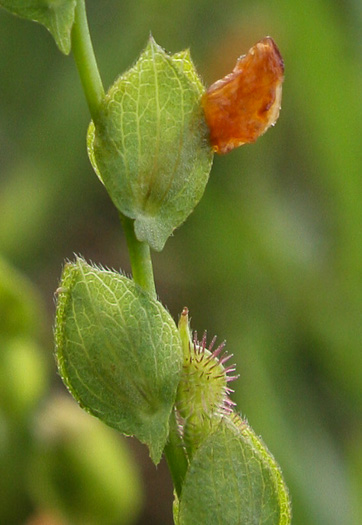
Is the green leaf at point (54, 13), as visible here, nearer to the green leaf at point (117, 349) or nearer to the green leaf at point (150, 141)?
the green leaf at point (150, 141)

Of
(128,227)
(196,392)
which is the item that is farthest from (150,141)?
(196,392)

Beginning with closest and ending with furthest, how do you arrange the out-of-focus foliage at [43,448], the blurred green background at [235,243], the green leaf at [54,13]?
the green leaf at [54,13], the out-of-focus foliage at [43,448], the blurred green background at [235,243]

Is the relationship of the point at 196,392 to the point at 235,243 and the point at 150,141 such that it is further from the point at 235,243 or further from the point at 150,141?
the point at 235,243

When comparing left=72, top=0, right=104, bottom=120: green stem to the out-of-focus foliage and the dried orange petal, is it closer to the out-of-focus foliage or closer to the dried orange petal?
the dried orange petal

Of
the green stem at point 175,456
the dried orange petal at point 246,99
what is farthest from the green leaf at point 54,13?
the green stem at point 175,456

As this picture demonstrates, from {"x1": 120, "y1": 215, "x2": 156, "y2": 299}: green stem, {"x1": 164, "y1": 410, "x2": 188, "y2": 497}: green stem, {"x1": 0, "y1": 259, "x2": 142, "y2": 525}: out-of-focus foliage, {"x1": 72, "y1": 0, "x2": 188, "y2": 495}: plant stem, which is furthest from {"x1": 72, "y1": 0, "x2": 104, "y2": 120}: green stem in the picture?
{"x1": 0, "y1": 259, "x2": 142, "y2": 525}: out-of-focus foliage

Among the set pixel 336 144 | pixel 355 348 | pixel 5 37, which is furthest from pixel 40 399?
pixel 5 37
